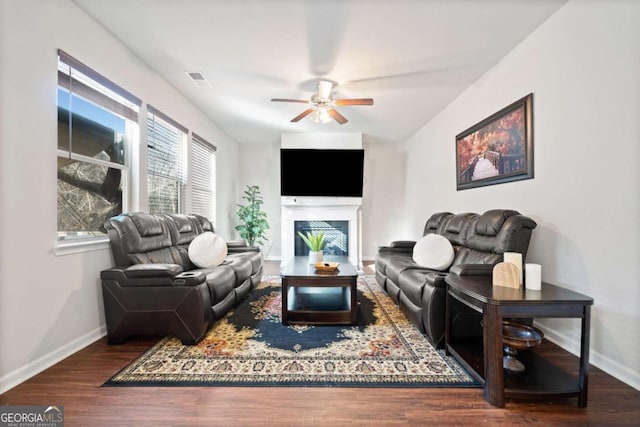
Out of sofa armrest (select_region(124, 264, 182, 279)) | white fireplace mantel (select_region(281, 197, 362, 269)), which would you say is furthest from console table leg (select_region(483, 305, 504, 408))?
white fireplace mantel (select_region(281, 197, 362, 269))

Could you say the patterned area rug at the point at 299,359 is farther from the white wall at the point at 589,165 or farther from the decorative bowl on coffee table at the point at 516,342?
the white wall at the point at 589,165

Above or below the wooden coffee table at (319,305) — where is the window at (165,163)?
above

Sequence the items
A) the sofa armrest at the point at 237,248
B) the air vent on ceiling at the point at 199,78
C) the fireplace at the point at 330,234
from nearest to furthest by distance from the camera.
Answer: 1. the air vent on ceiling at the point at 199,78
2. the sofa armrest at the point at 237,248
3. the fireplace at the point at 330,234

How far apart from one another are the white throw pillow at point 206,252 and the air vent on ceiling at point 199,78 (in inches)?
75.6

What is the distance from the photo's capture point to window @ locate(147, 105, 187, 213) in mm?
3359

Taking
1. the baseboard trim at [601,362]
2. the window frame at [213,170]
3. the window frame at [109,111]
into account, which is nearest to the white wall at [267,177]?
the window frame at [213,170]

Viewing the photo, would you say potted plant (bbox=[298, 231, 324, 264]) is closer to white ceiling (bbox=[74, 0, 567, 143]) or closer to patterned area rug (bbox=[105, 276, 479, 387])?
patterned area rug (bbox=[105, 276, 479, 387])

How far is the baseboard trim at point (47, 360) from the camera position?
5.50ft

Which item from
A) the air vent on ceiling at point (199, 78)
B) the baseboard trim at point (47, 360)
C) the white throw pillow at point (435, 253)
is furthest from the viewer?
the air vent on ceiling at point (199, 78)

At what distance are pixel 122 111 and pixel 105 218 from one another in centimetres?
110

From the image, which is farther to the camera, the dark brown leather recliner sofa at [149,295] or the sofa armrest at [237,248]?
the sofa armrest at [237,248]

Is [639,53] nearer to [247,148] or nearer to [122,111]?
[122,111]

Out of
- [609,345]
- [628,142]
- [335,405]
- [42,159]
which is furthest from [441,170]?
[42,159]

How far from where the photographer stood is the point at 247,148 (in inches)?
260
